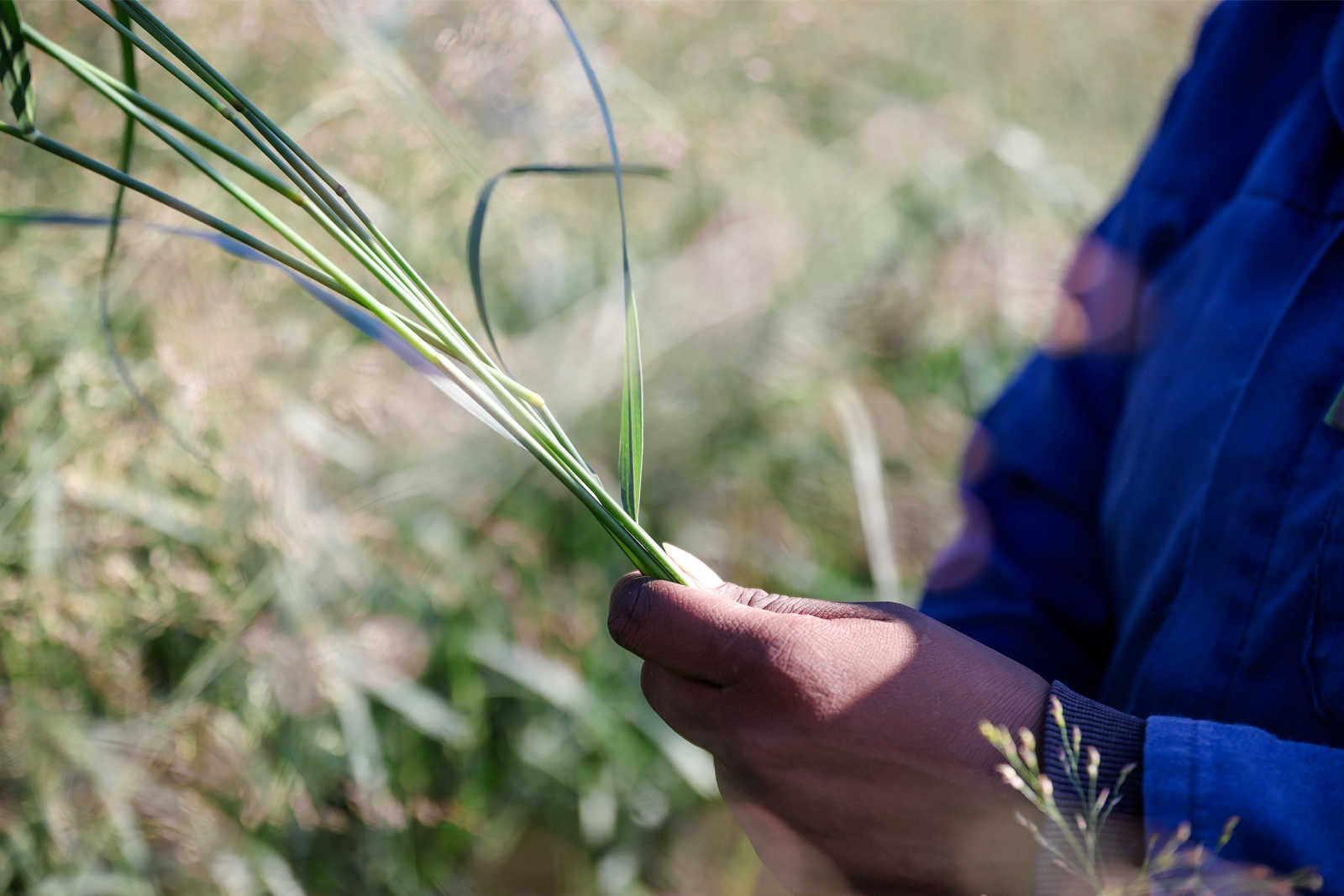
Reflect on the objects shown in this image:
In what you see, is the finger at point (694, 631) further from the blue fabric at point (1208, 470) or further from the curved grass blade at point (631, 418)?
the blue fabric at point (1208, 470)

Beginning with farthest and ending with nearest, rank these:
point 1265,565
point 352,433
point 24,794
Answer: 1. point 352,433
2. point 24,794
3. point 1265,565

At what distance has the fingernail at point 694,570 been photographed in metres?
0.58

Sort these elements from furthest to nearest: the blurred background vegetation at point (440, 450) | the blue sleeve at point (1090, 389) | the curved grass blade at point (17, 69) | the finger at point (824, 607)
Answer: the blurred background vegetation at point (440, 450) → the blue sleeve at point (1090, 389) → the finger at point (824, 607) → the curved grass blade at point (17, 69)

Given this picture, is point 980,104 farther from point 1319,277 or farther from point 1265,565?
point 1265,565

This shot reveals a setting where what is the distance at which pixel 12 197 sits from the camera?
1248 millimetres

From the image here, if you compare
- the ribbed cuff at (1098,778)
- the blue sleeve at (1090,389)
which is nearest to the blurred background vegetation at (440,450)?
the blue sleeve at (1090,389)

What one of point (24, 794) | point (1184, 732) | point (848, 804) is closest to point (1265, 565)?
point (1184, 732)

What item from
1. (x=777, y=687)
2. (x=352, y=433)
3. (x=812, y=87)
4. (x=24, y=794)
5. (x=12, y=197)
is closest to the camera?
(x=777, y=687)

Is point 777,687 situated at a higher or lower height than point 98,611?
lower

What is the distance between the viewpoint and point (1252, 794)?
48cm

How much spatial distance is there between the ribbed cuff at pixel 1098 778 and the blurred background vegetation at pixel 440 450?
686mm

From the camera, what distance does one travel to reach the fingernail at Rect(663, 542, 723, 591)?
0.58 meters

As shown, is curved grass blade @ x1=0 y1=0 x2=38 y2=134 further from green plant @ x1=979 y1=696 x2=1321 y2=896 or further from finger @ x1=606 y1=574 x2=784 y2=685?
green plant @ x1=979 y1=696 x2=1321 y2=896

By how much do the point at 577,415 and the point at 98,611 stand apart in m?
0.72
